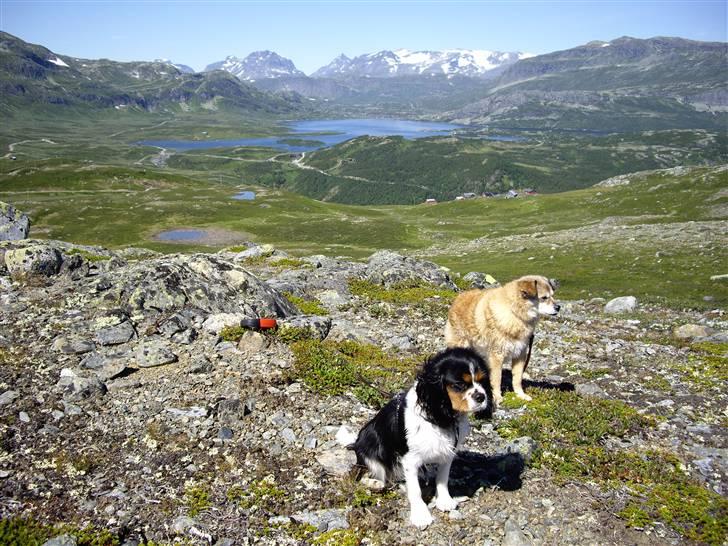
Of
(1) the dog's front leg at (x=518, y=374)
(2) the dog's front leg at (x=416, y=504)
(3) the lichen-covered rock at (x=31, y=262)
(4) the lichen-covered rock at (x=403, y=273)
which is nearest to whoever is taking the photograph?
(2) the dog's front leg at (x=416, y=504)

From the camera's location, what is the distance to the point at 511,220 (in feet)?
342

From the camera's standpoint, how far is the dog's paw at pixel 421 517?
6.61 meters

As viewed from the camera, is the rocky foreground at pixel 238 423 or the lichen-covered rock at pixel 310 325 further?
the lichen-covered rock at pixel 310 325

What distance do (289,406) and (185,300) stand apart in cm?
604

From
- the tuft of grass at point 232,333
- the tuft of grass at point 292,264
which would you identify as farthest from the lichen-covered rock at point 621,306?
the tuft of grass at point 232,333

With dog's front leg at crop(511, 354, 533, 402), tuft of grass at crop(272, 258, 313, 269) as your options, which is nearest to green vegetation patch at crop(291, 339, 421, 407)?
dog's front leg at crop(511, 354, 533, 402)

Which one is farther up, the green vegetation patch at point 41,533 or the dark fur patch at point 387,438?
the dark fur patch at point 387,438

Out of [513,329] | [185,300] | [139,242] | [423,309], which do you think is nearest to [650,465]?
[513,329]

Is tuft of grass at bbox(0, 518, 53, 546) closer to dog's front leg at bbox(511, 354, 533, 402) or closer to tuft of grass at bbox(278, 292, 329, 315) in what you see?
dog's front leg at bbox(511, 354, 533, 402)

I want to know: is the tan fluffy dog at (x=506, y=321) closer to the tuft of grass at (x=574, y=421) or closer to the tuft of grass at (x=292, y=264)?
the tuft of grass at (x=574, y=421)

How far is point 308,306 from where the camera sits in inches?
690

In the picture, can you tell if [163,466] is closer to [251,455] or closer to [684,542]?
[251,455]

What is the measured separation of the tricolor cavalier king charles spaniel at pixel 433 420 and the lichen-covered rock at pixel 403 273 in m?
15.9

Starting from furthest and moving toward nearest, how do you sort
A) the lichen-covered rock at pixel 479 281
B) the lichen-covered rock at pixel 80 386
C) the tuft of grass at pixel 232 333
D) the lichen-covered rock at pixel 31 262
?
the lichen-covered rock at pixel 479 281
the lichen-covered rock at pixel 31 262
the tuft of grass at pixel 232 333
the lichen-covered rock at pixel 80 386
